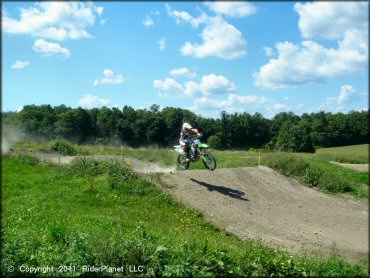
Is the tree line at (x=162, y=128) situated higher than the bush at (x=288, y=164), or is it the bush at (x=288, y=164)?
the tree line at (x=162, y=128)

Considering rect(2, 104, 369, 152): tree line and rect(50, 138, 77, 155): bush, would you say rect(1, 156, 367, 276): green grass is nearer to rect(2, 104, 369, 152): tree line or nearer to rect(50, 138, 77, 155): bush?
rect(2, 104, 369, 152): tree line

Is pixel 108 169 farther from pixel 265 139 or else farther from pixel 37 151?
pixel 265 139

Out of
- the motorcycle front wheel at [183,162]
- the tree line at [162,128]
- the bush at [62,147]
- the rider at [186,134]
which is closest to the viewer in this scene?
the rider at [186,134]

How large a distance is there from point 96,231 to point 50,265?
2506 millimetres

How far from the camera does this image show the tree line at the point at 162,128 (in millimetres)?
17938

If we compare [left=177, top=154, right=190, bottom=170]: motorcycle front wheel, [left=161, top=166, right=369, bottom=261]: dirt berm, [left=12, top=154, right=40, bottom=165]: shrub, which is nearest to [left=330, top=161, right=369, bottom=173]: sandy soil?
[left=161, top=166, right=369, bottom=261]: dirt berm

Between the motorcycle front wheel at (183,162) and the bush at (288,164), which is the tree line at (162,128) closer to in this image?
the bush at (288,164)

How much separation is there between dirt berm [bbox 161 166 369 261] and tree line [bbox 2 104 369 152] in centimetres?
269

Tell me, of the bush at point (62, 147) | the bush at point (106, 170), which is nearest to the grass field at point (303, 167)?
the bush at point (62, 147)

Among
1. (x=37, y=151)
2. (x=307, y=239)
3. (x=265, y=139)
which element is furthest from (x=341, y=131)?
(x=265, y=139)

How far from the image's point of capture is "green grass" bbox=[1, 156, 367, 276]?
22.0 ft

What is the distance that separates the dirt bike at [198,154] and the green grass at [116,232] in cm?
254

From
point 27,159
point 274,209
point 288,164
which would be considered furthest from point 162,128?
point 274,209

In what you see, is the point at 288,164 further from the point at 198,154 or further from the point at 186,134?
the point at 186,134
